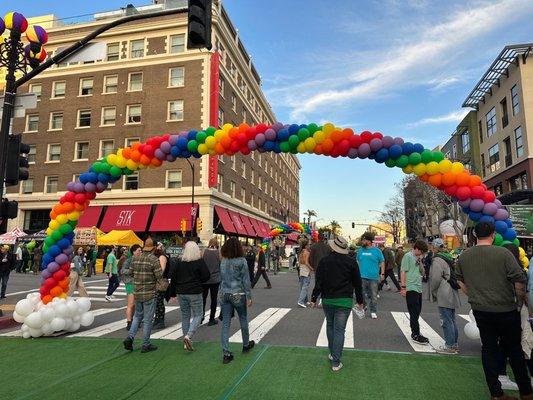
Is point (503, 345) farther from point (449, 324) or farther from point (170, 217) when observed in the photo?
point (170, 217)

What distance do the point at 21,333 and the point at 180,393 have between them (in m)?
5.36

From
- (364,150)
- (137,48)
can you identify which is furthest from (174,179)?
(364,150)

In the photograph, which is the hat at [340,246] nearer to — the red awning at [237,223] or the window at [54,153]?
the red awning at [237,223]

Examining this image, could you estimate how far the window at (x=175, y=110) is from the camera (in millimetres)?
33594

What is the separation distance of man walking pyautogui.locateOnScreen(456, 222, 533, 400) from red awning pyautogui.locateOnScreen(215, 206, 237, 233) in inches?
1157

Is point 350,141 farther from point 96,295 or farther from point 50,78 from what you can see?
point 50,78

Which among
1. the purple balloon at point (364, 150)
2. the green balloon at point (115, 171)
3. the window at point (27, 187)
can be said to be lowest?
the green balloon at point (115, 171)

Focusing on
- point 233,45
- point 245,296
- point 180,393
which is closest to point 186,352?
point 245,296

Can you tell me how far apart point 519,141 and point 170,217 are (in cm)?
2948

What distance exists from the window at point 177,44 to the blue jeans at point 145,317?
Result: 31.4 m

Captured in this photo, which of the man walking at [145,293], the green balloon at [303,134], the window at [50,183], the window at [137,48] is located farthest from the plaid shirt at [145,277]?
the window at [50,183]

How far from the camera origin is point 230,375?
5.46m

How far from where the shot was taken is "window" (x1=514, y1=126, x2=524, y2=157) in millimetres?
33281

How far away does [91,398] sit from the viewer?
185 inches
